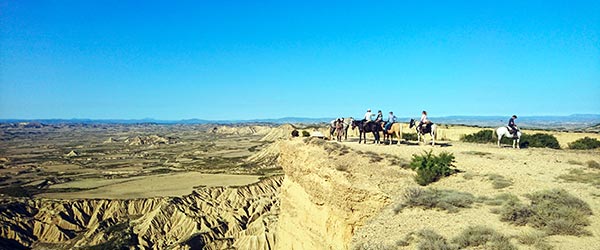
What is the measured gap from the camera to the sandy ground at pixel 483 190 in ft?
31.5

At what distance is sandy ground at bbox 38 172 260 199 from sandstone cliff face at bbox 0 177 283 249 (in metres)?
6.47

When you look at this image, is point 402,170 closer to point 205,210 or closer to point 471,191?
point 471,191

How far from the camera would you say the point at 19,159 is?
317 ft

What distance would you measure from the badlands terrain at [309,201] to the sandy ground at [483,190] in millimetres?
36

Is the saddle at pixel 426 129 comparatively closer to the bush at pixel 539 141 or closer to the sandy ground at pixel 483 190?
the sandy ground at pixel 483 190

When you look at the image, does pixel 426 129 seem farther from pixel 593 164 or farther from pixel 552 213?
pixel 552 213

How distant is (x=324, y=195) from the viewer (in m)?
17.2

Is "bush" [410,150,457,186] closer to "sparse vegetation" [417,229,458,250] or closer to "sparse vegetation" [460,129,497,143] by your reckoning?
"sparse vegetation" [417,229,458,250]

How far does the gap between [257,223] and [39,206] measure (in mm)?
27186

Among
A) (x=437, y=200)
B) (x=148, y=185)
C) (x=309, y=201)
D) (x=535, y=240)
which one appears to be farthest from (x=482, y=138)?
(x=148, y=185)

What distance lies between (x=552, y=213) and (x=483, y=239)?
2.46 metres

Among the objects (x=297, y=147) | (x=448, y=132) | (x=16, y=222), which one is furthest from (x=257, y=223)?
(x=16, y=222)

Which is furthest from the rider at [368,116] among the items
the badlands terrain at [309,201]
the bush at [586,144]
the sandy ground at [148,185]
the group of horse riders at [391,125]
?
the sandy ground at [148,185]

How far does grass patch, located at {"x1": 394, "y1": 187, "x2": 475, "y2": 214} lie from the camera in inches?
A: 443
